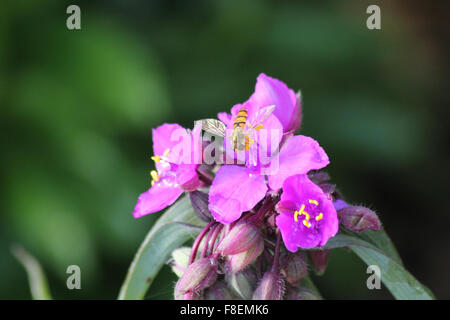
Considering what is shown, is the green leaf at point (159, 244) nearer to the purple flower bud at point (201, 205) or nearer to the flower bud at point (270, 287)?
the purple flower bud at point (201, 205)

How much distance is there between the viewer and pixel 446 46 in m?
3.52

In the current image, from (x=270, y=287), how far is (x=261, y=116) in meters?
0.38

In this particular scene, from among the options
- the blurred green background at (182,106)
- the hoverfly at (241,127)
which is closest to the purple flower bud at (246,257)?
the hoverfly at (241,127)

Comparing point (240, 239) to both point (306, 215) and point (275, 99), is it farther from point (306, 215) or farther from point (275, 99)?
point (275, 99)

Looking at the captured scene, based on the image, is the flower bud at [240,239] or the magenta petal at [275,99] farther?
the magenta petal at [275,99]

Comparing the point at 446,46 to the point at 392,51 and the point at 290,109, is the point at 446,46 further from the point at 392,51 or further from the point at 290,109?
the point at 290,109

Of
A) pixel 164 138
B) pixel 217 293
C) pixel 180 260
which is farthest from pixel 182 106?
pixel 217 293

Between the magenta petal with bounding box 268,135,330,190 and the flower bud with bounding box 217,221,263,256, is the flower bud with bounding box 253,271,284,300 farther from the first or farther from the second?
the magenta petal with bounding box 268,135,330,190

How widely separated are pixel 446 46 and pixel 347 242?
273 centimetres

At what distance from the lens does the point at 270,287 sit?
1.18 meters

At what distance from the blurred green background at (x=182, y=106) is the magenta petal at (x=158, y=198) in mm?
1327

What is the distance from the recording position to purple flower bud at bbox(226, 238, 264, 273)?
1171 millimetres

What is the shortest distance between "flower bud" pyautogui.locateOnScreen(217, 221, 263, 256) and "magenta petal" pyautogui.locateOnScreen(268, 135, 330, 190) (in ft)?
0.34

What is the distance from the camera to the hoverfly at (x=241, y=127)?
121 cm
